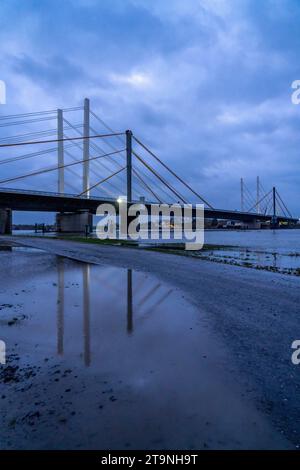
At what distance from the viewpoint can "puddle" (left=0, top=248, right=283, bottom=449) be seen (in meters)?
2.66

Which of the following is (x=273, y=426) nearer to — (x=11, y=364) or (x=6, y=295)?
(x=11, y=364)

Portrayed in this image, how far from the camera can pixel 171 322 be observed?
5.89 m

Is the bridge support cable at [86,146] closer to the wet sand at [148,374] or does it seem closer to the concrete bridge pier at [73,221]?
the concrete bridge pier at [73,221]

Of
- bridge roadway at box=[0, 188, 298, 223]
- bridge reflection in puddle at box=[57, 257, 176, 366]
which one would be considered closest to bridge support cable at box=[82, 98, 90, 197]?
bridge roadway at box=[0, 188, 298, 223]

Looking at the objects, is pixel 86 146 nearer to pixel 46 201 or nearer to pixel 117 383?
pixel 46 201

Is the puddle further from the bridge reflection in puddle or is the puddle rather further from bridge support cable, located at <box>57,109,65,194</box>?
bridge support cable, located at <box>57,109,65,194</box>

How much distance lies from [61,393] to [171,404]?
113cm

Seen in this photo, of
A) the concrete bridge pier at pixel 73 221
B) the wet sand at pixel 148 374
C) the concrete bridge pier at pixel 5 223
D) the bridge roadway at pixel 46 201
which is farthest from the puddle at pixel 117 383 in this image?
the concrete bridge pier at pixel 73 221

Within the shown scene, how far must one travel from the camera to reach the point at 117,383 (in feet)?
11.5

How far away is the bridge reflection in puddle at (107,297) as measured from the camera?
18.2 feet

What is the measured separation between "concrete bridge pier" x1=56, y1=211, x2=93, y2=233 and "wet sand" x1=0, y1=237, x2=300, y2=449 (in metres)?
74.2

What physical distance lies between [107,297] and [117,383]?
4371 millimetres

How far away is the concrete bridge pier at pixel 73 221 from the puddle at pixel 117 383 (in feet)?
245
